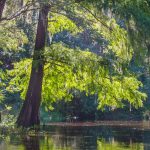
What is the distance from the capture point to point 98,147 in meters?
15.1

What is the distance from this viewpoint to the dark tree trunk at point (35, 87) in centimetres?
2236

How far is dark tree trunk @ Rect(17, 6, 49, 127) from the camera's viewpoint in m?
22.4

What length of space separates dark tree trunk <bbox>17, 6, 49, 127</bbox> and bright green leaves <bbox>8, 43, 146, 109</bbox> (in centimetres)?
56

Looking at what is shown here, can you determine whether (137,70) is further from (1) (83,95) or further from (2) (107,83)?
(2) (107,83)

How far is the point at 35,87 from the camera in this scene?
23.4m

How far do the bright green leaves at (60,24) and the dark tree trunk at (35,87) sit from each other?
1.67 meters

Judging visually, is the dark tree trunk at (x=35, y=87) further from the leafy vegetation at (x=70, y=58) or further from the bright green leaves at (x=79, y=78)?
the bright green leaves at (x=79, y=78)

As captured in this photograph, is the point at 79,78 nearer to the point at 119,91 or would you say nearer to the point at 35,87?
the point at 119,91

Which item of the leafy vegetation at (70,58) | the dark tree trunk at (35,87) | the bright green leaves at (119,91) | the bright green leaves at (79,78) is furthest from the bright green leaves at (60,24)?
the bright green leaves at (119,91)

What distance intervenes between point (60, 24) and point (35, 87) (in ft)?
14.5

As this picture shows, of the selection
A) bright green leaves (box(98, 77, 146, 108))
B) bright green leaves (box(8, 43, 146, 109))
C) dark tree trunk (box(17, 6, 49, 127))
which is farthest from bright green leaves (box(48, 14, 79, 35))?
bright green leaves (box(98, 77, 146, 108))

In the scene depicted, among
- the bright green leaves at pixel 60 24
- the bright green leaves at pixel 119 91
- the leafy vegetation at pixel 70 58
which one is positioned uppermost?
the bright green leaves at pixel 60 24

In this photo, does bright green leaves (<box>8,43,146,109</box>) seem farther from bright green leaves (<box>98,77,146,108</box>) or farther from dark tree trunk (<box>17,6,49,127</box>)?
dark tree trunk (<box>17,6,49,127</box>)

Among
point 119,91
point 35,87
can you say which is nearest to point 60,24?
point 35,87
